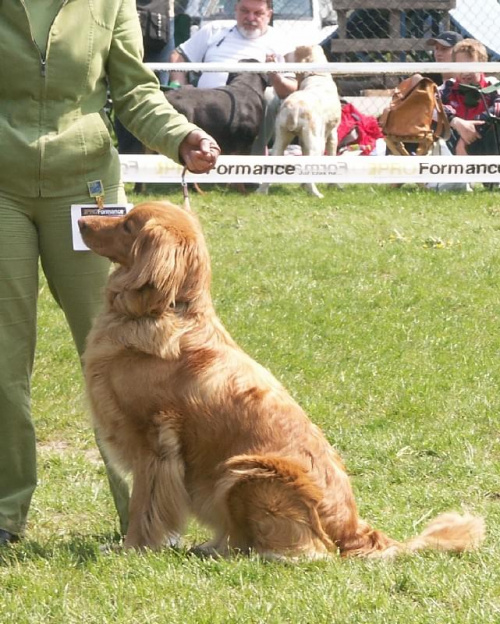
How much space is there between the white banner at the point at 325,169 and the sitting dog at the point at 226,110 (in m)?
0.91

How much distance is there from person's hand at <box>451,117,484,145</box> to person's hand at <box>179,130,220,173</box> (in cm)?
872

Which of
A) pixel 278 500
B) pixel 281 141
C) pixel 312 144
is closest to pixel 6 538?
pixel 278 500

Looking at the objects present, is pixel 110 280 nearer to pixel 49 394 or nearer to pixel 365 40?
pixel 49 394

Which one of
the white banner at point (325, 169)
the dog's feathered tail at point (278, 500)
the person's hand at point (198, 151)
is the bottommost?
the white banner at point (325, 169)

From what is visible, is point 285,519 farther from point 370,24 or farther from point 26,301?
point 370,24

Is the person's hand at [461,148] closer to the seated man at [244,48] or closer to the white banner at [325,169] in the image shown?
the white banner at [325,169]

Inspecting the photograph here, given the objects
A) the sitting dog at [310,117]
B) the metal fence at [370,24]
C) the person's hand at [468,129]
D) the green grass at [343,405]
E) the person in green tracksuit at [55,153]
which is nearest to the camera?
the green grass at [343,405]

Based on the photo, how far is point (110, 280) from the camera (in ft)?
14.6

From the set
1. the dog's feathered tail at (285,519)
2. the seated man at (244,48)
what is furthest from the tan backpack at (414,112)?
the dog's feathered tail at (285,519)

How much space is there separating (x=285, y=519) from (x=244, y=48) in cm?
973

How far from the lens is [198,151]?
4.56m

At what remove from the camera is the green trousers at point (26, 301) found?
4.44 metres

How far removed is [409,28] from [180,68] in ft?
19.3

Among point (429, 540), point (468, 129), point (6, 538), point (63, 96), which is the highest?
point (63, 96)
